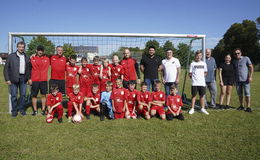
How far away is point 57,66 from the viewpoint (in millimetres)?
5496

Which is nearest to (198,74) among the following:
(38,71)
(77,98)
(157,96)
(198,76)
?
(198,76)

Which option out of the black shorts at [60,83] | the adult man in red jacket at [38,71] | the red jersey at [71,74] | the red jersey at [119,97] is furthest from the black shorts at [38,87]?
the red jersey at [119,97]

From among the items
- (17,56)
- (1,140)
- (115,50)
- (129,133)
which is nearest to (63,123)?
(1,140)

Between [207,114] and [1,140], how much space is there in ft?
16.1

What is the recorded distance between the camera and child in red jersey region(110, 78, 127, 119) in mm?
5061

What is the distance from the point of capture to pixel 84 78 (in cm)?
567

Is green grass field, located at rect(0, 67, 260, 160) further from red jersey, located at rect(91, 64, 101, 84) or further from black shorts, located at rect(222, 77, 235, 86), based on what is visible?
red jersey, located at rect(91, 64, 101, 84)

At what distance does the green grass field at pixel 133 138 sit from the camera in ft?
10.1

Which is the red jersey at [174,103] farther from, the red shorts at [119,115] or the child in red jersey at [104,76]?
the child in red jersey at [104,76]

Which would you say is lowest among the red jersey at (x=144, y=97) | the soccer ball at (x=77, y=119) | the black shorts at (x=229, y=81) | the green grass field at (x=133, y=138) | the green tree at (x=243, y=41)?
the green grass field at (x=133, y=138)

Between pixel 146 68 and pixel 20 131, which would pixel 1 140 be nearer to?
pixel 20 131

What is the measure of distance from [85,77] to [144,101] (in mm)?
1883

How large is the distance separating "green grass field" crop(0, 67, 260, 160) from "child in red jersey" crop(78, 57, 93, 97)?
1053mm

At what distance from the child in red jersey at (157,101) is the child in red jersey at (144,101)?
13cm
